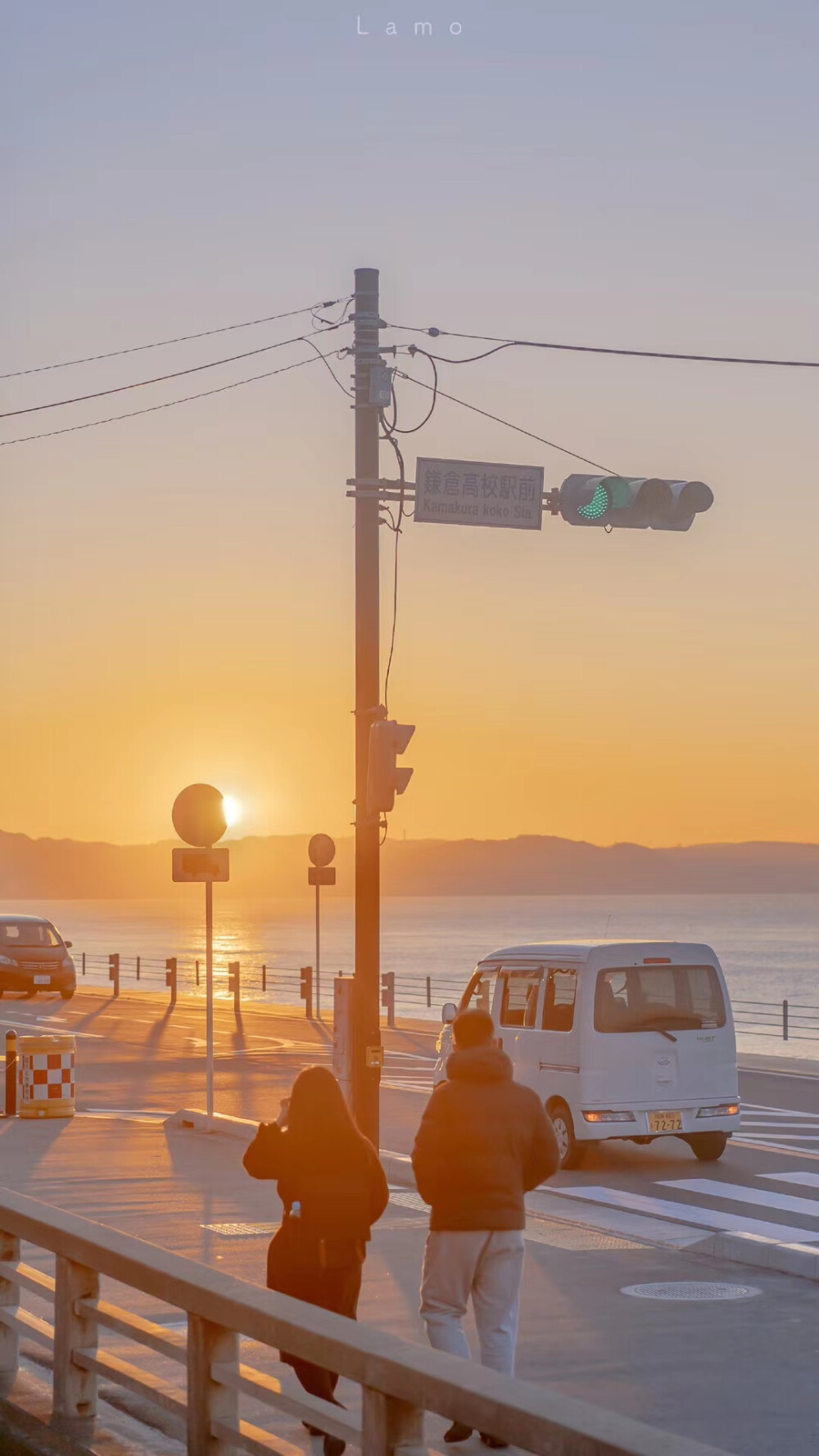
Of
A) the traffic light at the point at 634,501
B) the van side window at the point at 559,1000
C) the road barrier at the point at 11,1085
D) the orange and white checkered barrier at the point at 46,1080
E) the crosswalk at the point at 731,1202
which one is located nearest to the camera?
the crosswalk at the point at 731,1202

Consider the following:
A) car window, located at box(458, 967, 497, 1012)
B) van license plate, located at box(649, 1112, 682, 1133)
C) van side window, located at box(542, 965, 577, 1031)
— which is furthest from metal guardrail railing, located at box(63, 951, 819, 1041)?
van license plate, located at box(649, 1112, 682, 1133)

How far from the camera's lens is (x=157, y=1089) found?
24844 mm

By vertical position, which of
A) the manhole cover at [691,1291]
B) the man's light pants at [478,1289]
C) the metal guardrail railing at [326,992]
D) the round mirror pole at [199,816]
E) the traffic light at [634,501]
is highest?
the traffic light at [634,501]

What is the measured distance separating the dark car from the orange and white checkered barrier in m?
22.4

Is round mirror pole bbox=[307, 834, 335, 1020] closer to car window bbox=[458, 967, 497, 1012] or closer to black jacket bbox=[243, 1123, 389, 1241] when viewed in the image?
car window bbox=[458, 967, 497, 1012]

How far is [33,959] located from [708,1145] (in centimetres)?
2888

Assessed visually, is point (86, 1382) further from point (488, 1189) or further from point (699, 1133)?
point (699, 1133)

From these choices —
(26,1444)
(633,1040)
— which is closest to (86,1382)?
(26,1444)

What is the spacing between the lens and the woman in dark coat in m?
7.57

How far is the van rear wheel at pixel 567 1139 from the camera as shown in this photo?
17.0 m

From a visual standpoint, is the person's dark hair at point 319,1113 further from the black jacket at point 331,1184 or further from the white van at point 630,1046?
the white van at point 630,1046

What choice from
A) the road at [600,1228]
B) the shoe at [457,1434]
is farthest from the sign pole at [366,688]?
the shoe at [457,1434]

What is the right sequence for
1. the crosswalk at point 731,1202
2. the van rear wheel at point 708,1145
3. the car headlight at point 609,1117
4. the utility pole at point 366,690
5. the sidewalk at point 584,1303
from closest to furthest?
the sidewalk at point 584,1303, the crosswalk at point 731,1202, the utility pole at point 366,690, the car headlight at point 609,1117, the van rear wheel at point 708,1145

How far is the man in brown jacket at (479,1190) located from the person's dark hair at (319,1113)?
0.34 metres
